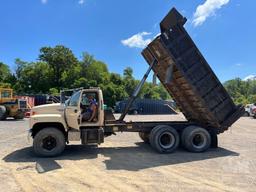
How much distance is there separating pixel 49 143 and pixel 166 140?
13.2ft

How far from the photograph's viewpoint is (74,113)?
1043 centimetres

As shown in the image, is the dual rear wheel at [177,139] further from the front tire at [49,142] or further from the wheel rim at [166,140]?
the front tire at [49,142]

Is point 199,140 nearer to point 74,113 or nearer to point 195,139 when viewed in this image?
point 195,139

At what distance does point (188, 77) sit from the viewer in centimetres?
1069

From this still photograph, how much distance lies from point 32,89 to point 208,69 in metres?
71.7

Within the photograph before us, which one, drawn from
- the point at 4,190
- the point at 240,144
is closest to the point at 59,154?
the point at 4,190

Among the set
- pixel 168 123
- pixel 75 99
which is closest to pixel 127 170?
pixel 75 99

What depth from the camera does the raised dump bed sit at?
10641mm

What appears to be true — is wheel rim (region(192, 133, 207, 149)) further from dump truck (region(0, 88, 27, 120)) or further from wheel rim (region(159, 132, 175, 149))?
dump truck (region(0, 88, 27, 120))

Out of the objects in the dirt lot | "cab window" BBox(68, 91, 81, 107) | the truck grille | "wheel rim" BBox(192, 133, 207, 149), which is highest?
the truck grille

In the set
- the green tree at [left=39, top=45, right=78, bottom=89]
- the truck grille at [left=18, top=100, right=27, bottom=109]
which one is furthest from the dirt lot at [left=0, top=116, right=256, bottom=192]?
the green tree at [left=39, top=45, right=78, bottom=89]

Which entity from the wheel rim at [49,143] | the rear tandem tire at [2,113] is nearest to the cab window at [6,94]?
the rear tandem tire at [2,113]

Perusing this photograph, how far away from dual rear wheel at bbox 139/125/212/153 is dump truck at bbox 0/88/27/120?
1869 centimetres

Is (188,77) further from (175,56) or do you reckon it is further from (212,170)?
(212,170)
